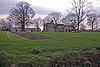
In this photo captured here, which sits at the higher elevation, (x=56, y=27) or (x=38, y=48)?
(x=38, y=48)

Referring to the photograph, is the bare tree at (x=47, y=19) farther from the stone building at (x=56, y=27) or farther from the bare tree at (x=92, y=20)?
the bare tree at (x=92, y=20)

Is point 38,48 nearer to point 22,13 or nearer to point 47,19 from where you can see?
point 22,13

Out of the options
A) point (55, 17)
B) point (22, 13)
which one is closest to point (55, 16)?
point (55, 17)

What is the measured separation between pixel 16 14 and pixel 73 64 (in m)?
87.0

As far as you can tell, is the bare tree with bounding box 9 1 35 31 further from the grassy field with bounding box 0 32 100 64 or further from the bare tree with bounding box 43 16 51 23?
the grassy field with bounding box 0 32 100 64

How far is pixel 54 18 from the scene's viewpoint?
12850 cm

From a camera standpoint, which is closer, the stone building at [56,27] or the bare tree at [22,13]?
the bare tree at [22,13]

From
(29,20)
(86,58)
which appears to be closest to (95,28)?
(29,20)

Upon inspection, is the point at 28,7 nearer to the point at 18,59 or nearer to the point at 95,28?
the point at 95,28

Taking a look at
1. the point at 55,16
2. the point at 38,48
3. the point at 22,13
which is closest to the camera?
the point at 38,48

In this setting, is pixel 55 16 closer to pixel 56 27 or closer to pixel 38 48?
pixel 56 27

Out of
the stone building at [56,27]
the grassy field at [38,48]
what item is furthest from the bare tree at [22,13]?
the grassy field at [38,48]

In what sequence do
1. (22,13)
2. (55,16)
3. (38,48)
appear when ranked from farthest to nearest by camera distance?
(55,16)
(22,13)
(38,48)

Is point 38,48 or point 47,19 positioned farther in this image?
point 47,19
